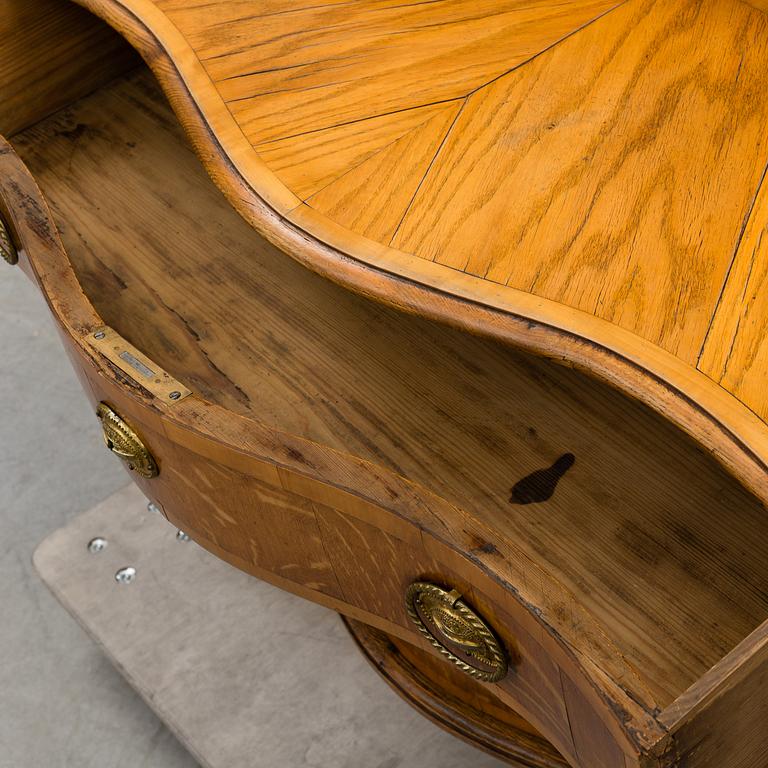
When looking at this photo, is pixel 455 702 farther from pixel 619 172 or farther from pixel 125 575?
pixel 619 172

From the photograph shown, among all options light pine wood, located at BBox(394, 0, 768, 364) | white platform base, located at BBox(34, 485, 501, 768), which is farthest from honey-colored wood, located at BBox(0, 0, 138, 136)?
light pine wood, located at BBox(394, 0, 768, 364)

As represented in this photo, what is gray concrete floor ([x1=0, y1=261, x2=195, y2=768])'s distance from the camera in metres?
1.03

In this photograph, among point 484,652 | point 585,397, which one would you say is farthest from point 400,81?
point 484,652

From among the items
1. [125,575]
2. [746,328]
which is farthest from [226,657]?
[746,328]

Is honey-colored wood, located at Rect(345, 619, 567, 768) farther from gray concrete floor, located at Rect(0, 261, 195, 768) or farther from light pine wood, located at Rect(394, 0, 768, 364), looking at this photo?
light pine wood, located at Rect(394, 0, 768, 364)

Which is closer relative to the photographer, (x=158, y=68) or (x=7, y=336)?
(x=158, y=68)

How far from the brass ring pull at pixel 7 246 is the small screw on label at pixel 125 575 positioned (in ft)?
1.18

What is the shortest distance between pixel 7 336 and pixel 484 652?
1.02m

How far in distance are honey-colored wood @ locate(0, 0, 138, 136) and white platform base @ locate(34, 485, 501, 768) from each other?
374 mm

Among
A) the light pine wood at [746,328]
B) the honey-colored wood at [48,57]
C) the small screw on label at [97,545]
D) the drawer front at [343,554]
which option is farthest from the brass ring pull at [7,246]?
the light pine wood at [746,328]

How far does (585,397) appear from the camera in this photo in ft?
2.46

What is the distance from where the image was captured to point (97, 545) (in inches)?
42.6

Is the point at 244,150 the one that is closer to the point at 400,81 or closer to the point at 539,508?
the point at 400,81

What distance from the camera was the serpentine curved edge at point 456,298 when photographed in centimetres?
50
